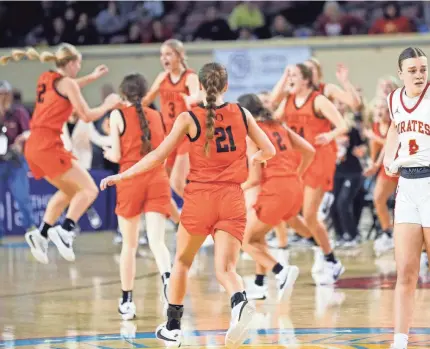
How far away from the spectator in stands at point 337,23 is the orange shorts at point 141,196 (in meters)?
11.0

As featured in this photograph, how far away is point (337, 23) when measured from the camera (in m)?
18.9

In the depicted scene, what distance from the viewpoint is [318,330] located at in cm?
768

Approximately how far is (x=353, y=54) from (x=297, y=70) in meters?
8.22

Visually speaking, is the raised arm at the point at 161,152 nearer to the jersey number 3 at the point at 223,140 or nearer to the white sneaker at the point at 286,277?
the jersey number 3 at the point at 223,140

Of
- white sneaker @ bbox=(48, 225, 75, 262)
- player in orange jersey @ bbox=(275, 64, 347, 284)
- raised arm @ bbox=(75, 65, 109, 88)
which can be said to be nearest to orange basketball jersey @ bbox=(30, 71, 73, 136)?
raised arm @ bbox=(75, 65, 109, 88)

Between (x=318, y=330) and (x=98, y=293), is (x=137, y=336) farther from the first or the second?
(x=98, y=293)

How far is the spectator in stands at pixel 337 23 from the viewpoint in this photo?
746 inches

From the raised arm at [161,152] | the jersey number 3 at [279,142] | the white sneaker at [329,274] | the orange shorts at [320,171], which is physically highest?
the raised arm at [161,152]

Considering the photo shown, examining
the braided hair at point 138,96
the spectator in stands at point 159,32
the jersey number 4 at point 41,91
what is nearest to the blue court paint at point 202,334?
the braided hair at point 138,96

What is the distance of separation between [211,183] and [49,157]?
3.97 metres

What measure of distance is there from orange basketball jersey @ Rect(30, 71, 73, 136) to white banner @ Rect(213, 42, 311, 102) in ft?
27.9

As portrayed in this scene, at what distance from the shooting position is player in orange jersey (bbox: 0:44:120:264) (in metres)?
10.0

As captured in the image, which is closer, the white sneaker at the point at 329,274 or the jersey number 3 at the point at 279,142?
the jersey number 3 at the point at 279,142

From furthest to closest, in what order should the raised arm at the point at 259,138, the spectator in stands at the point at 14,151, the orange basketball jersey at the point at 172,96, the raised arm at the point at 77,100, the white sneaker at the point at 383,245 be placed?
the spectator in stands at the point at 14,151 < the white sneaker at the point at 383,245 < the orange basketball jersey at the point at 172,96 < the raised arm at the point at 77,100 < the raised arm at the point at 259,138
